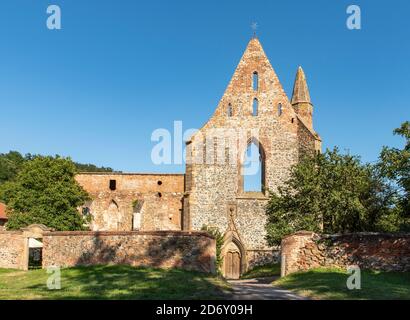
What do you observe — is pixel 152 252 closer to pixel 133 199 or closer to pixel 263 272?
pixel 263 272

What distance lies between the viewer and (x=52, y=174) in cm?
3494

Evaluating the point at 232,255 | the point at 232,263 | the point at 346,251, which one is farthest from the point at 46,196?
the point at 346,251

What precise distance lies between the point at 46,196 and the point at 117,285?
21.4 metres

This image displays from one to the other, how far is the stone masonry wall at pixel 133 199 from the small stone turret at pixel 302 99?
1076cm

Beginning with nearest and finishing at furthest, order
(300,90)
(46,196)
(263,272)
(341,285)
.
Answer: (341,285) < (263,272) < (46,196) < (300,90)

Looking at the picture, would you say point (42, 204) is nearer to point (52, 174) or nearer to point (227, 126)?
point (52, 174)

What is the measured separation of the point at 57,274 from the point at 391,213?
60.9ft

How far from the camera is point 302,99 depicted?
135 ft

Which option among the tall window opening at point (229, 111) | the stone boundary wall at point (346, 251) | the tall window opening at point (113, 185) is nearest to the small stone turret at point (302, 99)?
the tall window opening at point (229, 111)

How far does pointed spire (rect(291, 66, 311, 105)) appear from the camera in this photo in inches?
1620

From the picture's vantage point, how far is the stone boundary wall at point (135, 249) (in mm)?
18766

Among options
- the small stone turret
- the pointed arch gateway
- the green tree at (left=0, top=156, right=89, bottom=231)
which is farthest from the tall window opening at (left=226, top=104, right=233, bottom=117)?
the green tree at (left=0, top=156, right=89, bottom=231)

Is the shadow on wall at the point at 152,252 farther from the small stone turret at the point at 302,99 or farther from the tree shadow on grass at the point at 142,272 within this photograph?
the small stone turret at the point at 302,99
